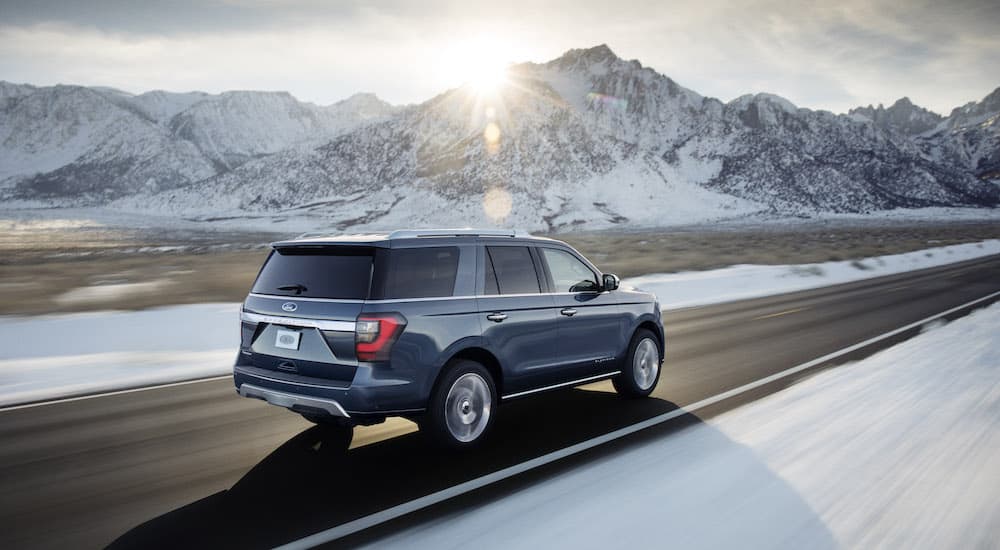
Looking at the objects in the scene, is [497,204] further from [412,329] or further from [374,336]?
[374,336]

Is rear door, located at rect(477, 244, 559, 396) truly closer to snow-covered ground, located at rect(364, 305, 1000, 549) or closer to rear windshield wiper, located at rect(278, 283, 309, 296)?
snow-covered ground, located at rect(364, 305, 1000, 549)

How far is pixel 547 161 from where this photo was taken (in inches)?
6447

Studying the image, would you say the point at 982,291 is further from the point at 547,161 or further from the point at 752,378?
the point at 547,161

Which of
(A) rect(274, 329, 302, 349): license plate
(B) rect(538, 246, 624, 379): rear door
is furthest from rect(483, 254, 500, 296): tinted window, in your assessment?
(A) rect(274, 329, 302, 349): license plate

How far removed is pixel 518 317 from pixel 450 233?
3.01 ft

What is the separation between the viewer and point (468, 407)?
5.97m

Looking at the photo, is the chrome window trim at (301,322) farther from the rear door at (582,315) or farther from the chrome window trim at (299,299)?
the rear door at (582,315)

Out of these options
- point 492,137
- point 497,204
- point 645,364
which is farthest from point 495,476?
point 492,137

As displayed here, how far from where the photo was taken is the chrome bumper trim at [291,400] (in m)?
5.25

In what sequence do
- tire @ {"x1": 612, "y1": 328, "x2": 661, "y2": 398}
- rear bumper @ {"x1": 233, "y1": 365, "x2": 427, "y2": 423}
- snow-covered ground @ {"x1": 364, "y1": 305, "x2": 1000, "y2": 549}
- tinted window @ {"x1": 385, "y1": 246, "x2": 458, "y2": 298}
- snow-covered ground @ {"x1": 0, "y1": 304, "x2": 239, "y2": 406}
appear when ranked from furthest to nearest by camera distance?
snow-covered ground @ {"x1": 0, "y1": 304, "x2": 239, "y2": 406}, tire @ {"x1": 612, "y1": 328, "x2": 661, "y2": 398}, tinted window @ {"x1": 385, "y1": 246, "x2": 458, "y2": 298}, rear bumper @ {"x1": 233, "y1": 365, "x2": 427, "y2": 423}, snow-covered ground @ {"x1": 364, "y1": 305, "x2": 1000, "y2": 549}

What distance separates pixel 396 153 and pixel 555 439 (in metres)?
181

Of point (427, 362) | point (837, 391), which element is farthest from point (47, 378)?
point (837, 391)

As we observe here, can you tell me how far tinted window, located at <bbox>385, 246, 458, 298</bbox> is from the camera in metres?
5.51

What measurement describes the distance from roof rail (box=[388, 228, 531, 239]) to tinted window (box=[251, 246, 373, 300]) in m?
0.34
